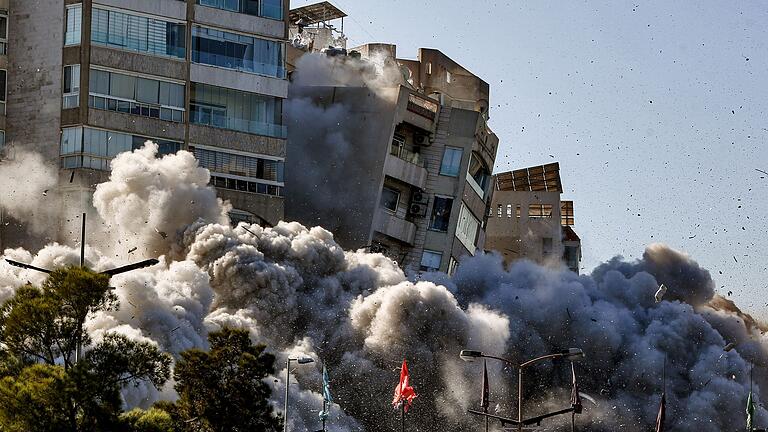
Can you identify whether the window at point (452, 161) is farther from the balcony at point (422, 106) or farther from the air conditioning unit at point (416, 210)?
the air conditioning unit at point (416, 210)

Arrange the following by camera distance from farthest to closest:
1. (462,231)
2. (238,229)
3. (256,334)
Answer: (462,231), (238,229), (256,334)

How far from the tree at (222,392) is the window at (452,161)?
158ft

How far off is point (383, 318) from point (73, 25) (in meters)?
20.5

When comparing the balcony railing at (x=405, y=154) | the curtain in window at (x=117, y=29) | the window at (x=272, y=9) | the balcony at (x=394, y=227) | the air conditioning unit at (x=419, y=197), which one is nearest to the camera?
the curtain in window at (x=117, y=29)

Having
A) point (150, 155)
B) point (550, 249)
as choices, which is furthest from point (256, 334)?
point (550, 249)

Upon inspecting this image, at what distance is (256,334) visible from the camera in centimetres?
8919

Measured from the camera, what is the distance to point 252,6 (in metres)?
102

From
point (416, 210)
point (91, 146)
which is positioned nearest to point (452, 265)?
point (416, 210)

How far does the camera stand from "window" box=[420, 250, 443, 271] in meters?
113

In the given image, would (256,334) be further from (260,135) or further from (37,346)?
(37,346)

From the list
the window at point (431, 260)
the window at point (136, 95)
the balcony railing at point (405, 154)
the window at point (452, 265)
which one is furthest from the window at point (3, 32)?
the window at point (452, 265)

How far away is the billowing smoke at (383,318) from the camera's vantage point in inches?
3487

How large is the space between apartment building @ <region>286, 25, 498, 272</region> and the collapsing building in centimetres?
2205

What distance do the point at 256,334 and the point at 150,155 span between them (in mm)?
11567
